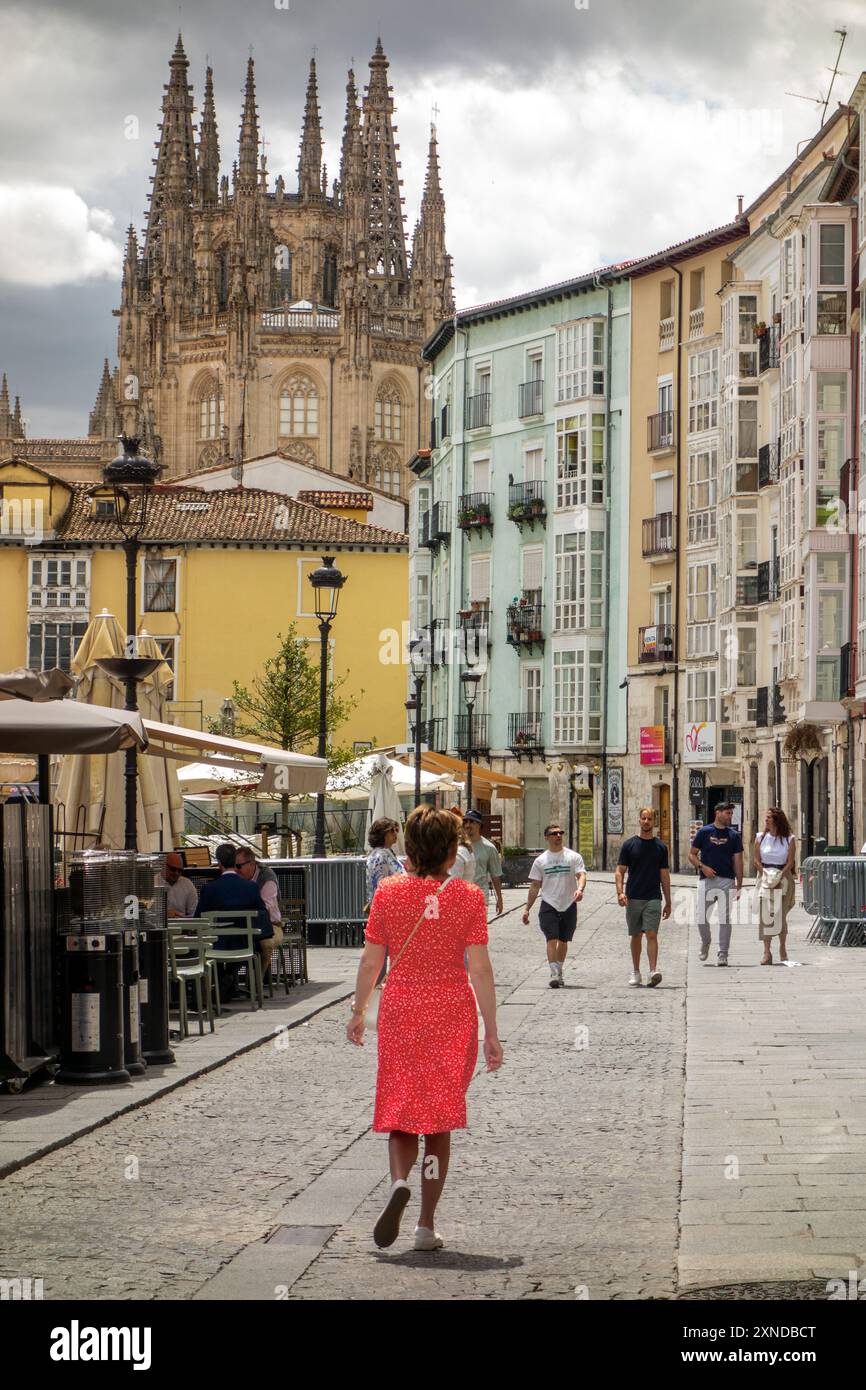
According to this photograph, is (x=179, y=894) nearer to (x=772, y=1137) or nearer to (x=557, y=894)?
(x=557, y=894)

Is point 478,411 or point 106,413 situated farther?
point 106,413

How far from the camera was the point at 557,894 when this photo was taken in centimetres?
2022

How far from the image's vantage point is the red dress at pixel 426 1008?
789 cm

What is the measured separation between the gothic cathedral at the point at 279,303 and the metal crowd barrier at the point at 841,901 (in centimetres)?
9455

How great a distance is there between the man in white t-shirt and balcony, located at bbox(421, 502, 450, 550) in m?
56.6

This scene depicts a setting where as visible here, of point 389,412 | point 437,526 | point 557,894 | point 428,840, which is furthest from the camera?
point 389,412

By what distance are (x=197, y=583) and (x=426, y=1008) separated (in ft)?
218

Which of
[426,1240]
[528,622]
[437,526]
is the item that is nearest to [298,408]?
[437,526]

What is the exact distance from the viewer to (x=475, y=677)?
4597cm

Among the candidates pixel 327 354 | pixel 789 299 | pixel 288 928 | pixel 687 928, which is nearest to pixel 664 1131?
pixel 288 928

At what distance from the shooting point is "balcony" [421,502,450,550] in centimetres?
7731

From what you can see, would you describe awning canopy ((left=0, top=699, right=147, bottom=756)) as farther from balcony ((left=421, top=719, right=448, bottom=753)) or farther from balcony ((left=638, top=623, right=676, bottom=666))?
balcony ((left=421, top=719, right=448, bottom=753))

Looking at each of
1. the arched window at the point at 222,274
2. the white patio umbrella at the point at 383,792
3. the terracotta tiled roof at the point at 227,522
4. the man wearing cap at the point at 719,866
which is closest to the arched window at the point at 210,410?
the arched window at the point at 222,274

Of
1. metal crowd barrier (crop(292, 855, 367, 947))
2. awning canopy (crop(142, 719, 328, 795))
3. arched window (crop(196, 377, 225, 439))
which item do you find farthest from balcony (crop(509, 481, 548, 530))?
arched window (crop(196, 377, 225, 439))
